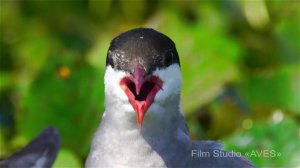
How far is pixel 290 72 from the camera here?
3.64 m

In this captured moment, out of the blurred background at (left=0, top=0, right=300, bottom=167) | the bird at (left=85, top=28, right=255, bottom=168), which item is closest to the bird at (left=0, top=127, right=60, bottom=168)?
the blurred background at (left=0, top=0, right=300, bottom=167)

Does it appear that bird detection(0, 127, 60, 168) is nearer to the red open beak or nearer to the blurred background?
the blurred background

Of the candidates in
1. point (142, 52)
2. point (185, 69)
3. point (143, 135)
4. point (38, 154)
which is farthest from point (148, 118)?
point (185, 69)

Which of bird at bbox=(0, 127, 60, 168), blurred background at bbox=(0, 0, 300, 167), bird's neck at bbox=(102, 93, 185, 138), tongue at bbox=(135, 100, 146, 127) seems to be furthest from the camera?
blurred background at bbox=(0, 0, 300, 167)

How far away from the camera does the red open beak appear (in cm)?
214

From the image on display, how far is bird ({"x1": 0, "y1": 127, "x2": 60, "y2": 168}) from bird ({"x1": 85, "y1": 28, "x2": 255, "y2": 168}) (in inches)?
19.7

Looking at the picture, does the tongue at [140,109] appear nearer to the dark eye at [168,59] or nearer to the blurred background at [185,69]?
the dark eye at [168,59]

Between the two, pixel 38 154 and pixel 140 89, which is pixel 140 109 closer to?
pixel 140 89

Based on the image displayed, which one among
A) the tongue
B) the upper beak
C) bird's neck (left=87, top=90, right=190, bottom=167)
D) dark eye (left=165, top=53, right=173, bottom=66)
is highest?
dark eye (left=165, top=53, right=173, bottom=66)

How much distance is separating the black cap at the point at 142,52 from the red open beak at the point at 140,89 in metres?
0.02

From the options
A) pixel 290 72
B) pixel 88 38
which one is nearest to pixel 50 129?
pixel 290 72

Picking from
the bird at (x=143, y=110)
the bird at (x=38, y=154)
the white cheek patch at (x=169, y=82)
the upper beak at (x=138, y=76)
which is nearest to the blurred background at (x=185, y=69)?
the bird at (x=38, y=154)

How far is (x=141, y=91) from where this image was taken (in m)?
2.21

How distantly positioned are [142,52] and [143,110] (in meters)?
0.18
